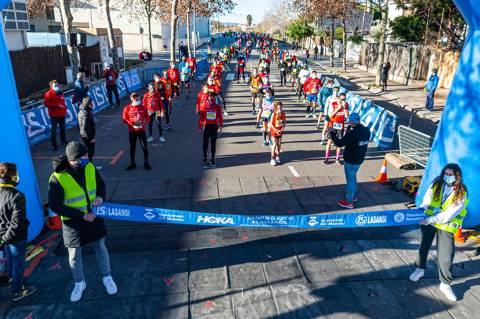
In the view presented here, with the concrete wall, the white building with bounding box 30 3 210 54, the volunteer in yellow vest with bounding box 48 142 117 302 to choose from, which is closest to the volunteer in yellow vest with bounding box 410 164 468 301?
the volunteer in yellow vest with bounding box 48 142 117 302

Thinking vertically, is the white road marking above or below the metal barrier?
below

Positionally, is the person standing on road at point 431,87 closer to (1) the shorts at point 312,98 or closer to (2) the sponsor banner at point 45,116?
(1) the shorts at point 312,98

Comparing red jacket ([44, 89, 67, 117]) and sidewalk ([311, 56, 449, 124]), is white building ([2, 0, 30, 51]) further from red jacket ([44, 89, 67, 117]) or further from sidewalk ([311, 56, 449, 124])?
sidewalk ([311, 56, 449, 124])

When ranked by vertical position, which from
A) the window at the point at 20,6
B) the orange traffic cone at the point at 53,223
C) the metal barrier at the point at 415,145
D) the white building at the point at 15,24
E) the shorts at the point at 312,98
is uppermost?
the window at the point at 20,6

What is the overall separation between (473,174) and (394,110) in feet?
45.7

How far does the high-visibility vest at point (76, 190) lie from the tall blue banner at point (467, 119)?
6125 millimetres

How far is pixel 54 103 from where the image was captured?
435 inches

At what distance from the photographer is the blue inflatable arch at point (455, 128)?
5.88 metres

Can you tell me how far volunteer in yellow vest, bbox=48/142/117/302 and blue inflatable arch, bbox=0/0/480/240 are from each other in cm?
196

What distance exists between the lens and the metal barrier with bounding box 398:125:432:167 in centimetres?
988

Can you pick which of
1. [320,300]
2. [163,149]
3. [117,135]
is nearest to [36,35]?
[117,135]

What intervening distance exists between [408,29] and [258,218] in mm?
31572

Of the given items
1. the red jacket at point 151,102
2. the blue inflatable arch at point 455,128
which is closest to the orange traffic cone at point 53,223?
the blue inflatable arch at point 455,128

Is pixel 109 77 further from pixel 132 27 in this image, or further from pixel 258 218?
pixel 132 27
